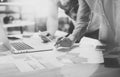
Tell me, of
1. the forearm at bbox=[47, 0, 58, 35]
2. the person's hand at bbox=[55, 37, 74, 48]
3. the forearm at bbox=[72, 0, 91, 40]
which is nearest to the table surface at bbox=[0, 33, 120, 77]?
the person's hand at bbox=[55, 37, 74, 48]

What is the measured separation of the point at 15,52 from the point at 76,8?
90 cm

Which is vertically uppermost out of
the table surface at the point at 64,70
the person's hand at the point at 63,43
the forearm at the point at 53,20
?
the forearm at the point at 53,20

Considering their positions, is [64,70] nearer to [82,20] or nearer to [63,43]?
[63,43]

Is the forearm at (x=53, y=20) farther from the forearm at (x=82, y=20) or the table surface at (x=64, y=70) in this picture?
the table surface at (x=64, y=70)

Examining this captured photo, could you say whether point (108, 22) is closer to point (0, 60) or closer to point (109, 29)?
point (109, 29)

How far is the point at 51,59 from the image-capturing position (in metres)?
1.40

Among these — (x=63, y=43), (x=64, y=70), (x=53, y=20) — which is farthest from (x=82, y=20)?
(x=64, y=70)

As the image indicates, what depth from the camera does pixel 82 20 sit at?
78.2 inches

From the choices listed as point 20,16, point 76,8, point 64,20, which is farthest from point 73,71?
point 20,16

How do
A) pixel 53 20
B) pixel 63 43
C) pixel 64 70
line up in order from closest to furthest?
pixel 64 70 → pixel 63 43 → pixel 53 20

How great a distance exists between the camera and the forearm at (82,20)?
6.44ft

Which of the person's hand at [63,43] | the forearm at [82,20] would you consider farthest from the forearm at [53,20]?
the person's hand at [63,43]

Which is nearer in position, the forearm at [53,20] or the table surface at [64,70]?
the table surface at [64,70]

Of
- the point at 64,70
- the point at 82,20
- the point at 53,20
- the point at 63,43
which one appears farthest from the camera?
the point at 53,20
